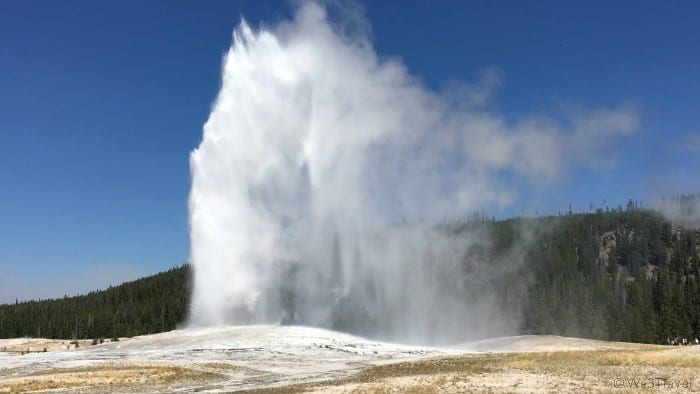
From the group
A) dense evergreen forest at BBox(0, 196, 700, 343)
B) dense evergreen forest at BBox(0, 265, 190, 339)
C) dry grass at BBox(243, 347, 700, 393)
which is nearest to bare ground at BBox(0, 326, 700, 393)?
dry grass at BBox(243, 347, 700, 393)

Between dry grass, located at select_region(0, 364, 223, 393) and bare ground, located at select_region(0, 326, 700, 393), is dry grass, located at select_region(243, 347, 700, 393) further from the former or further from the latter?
dry grass, located at select_region(0, 364, 223, 393)

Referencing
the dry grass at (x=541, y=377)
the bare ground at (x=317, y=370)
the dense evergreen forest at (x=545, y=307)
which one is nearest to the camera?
the dry grass at (x=541, y=377)

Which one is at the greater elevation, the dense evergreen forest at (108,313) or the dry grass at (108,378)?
the dense evergreen forest at (108,313)

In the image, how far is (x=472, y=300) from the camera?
13600 cm

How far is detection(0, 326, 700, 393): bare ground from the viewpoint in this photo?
2573 cm

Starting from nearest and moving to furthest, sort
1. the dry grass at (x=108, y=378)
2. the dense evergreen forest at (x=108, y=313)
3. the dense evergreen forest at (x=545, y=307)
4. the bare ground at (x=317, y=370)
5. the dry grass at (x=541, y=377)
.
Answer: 1. the dry grass at (x=541, y=377)
2. the bare ground at (x=317, y=370)
3. the dry grass at (x=108, y=378)
4. the dense evergreen forest at (x=545, y=307)
5. the dense evergreen forest at (x=108, y=313)

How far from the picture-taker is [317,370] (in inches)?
1454

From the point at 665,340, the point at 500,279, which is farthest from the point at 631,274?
the point at 665,340

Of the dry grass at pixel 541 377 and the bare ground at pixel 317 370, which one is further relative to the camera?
the bare ground at pixel 317 370

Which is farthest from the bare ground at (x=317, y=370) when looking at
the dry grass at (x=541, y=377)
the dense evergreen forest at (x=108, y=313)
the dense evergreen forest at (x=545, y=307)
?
the dense evergreen forest at (x=108, y=313)

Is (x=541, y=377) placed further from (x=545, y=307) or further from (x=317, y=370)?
(x=545, y=307)

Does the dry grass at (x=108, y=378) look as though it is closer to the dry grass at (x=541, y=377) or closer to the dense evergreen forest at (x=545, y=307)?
the dry grass at (x=541, y=377)

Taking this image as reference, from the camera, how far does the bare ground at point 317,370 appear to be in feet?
84.4

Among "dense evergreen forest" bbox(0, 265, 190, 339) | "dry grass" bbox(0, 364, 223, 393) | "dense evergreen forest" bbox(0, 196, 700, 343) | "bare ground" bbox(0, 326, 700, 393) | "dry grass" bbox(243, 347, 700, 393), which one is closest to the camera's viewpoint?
"dry grass" bbox(243, 347, 700, 393)
